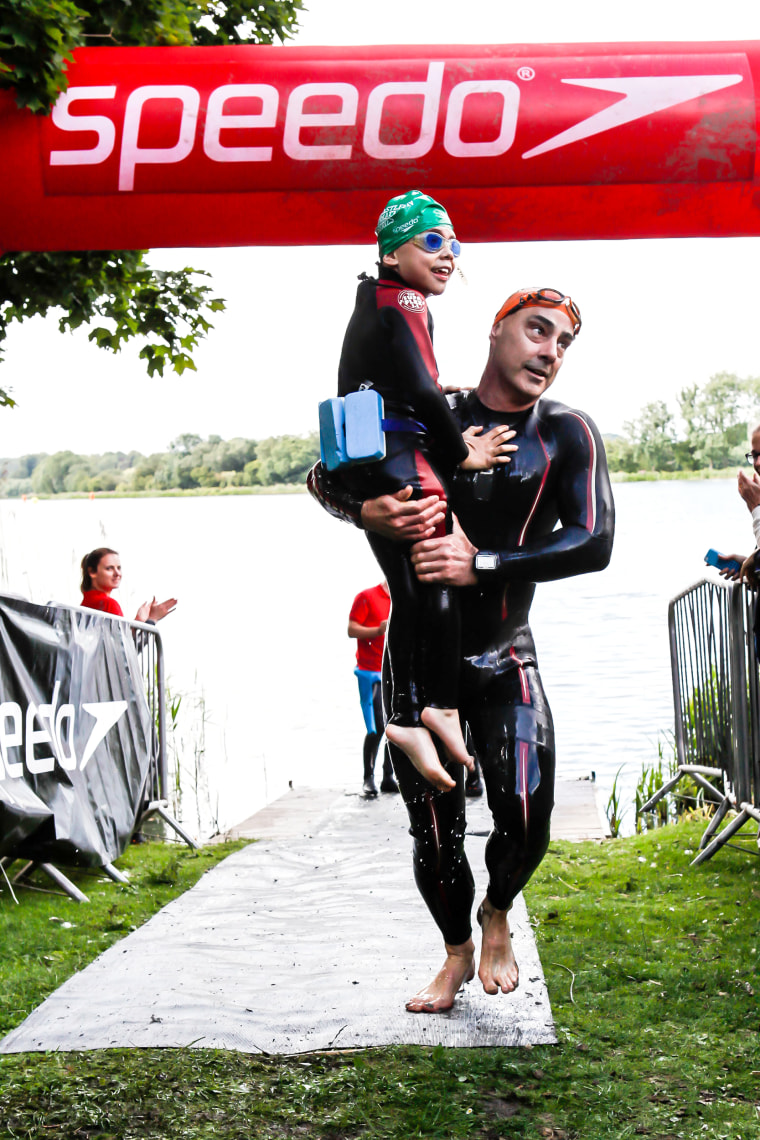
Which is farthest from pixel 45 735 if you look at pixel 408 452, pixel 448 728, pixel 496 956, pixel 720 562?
pixel 408 452

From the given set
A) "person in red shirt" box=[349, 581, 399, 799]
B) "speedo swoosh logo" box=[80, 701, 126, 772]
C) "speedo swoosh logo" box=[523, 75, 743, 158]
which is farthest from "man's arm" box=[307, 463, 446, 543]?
"person in red shirt" box=[349, 581, 399, 799]

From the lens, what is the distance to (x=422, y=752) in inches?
135

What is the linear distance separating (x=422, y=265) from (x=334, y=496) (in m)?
0.72

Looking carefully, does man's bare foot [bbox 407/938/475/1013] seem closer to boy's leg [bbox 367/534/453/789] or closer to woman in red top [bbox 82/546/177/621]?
boy's leg [bbox 367/534/453/789]

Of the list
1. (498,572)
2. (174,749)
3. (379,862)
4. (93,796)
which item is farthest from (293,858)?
(498,572)

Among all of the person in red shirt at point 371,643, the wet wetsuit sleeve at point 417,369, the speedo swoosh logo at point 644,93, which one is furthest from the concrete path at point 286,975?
the speedo swoosh logo at point 644,93

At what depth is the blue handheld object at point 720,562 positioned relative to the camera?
5.71m

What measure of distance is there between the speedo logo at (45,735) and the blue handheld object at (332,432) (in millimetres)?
3357

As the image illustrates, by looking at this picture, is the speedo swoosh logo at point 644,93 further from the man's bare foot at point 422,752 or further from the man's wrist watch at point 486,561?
the man's bare foot at point 422,752

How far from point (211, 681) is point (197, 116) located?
53.8ft

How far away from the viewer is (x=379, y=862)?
709 cm

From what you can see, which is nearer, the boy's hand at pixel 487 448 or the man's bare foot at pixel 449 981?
the boy's hand at pixel 487 448

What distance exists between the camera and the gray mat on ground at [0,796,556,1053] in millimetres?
4066

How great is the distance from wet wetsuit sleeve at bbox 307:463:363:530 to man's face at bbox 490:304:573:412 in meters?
0.62
